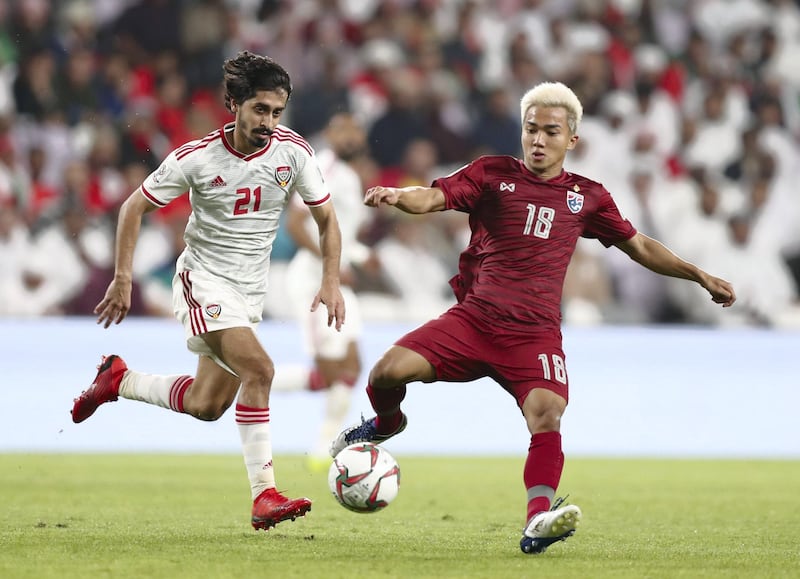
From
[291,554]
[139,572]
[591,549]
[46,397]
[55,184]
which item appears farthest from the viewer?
[55,184]

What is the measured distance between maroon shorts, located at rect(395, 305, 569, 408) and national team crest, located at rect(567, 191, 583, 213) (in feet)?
1.65

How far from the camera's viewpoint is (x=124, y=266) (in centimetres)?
544

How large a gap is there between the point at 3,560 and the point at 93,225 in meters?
6.65

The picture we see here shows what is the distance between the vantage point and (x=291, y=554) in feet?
15.7

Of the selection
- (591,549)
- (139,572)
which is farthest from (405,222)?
(139,572)

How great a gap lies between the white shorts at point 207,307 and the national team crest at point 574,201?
1373 mm

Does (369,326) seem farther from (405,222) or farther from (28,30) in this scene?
(28,30)

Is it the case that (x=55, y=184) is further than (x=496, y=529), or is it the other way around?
(x=55, y=184)

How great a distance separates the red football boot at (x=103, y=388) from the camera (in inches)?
252

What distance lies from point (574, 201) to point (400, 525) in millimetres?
1600

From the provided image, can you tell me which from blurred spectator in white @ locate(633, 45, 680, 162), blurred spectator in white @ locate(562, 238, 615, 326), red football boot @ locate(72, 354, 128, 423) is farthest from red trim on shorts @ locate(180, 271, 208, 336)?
blurred spectator in white @ locate(633, 45, 680, 162)

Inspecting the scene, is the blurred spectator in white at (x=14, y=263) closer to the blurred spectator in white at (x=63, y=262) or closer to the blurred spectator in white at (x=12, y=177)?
the blurred spectator in white at (x=63, y=262)

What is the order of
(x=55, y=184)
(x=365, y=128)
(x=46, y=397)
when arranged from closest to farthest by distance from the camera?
1. (x=46, y=397)
2. (x=55, y=184)
3. (x=365, y=128)

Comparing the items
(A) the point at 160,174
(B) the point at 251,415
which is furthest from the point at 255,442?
(A) the point at 160,174
